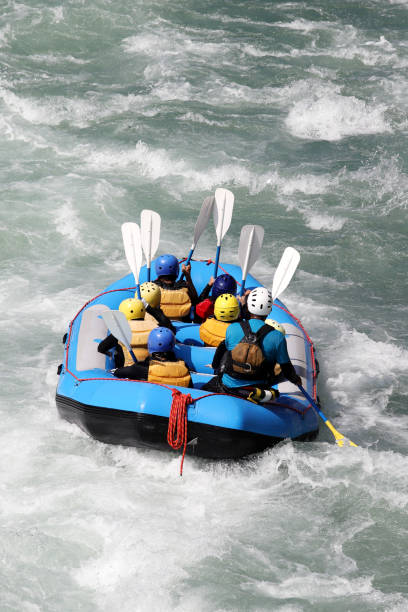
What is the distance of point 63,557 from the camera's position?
17.4 feet

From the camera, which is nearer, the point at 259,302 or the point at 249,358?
the point at 249,358

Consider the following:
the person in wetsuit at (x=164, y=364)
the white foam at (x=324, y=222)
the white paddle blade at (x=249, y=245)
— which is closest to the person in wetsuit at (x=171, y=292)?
the white paddle blade at (x=249, y=245)

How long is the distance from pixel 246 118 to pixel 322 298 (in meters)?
5.04

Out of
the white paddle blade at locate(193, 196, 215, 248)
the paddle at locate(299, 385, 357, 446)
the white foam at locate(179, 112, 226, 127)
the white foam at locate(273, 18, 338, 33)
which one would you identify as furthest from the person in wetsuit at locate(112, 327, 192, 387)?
the white foam at locate(273, 18, 338, 33)

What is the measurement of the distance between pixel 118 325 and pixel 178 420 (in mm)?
915

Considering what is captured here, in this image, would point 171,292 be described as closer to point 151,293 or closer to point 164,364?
point 151,293

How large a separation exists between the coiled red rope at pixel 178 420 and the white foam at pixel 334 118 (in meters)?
8.11

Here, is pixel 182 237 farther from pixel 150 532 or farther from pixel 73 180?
pixel 150 532

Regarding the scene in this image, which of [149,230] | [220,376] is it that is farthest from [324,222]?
[220,376]

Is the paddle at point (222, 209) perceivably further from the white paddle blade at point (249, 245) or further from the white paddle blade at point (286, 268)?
the white paddle blade at point (286, 268)

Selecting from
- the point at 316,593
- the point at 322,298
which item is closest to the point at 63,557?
the point at 316,593

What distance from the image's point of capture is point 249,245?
720 cm

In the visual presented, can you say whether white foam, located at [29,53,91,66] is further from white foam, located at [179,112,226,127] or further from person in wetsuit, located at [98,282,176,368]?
person in wetsuit, located at [98,282,176,368]

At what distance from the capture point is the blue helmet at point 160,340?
5793 mm
